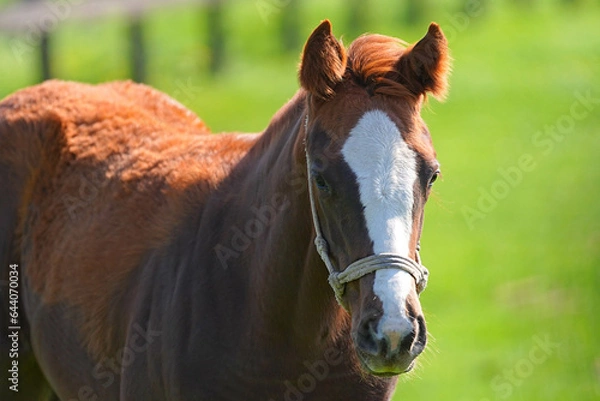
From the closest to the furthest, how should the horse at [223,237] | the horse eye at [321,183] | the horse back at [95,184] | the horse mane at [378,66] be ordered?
the horse at [223,237] → the horse eye at [321,183] → the horse mane at [378,66] → the horse back at [95,184]

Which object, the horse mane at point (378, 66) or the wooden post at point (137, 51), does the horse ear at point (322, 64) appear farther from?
the wooden post at point (137, 51)

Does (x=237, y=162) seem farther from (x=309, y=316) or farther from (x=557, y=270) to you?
(x=557, y=270)

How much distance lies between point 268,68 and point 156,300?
17.2 m

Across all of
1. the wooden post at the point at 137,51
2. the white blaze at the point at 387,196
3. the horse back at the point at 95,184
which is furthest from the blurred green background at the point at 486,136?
the white blaze at the point at 387,196

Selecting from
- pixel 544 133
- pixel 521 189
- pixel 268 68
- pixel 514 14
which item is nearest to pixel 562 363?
pixel 521 189

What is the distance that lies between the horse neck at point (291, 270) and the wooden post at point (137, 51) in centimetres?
1383

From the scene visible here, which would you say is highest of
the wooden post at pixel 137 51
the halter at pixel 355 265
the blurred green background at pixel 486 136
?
the halter at pixel 355 265

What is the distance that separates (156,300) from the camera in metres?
4.42

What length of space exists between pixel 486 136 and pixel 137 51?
667 centimetres

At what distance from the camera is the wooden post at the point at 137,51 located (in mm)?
17594

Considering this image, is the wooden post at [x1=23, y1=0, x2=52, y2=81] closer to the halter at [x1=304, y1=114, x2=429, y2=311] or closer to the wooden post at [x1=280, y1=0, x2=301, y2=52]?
the wooden post at [x1=280, y1=0, x2=301, y2=52]

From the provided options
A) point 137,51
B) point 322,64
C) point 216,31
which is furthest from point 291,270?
point 216,31

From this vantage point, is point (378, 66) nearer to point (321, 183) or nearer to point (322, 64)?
point (322, 64)

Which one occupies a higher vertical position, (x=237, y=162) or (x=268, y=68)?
(x=237, y=162)
